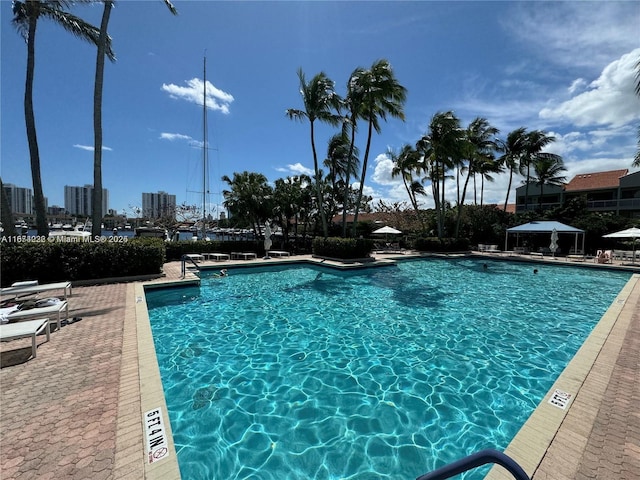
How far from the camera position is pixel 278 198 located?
20562mm

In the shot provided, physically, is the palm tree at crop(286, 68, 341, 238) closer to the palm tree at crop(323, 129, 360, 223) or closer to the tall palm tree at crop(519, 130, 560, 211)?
the palm tree at crop(323, 129, 360, 223)

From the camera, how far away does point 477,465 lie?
1.48m

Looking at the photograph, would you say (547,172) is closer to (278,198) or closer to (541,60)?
(541,60)

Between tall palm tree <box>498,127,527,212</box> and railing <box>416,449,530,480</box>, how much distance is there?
3303 centimetres

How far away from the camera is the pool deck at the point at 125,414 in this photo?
8.07 feet

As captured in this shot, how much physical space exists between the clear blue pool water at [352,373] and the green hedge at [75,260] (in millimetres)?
2064

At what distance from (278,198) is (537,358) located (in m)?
17.7

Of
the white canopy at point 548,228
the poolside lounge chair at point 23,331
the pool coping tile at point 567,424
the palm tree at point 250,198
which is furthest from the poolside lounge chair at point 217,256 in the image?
the white canopy at point 548,228

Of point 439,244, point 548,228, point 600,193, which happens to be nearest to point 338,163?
point 439,244

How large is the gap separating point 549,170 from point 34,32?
4188 cm

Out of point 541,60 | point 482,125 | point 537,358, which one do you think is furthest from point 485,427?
point 482,125

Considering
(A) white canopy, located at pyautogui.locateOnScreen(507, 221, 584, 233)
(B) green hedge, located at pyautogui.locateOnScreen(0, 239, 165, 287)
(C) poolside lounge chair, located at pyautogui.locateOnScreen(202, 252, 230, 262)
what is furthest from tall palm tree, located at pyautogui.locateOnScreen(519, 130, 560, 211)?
(B) green hedge, located at pyautogui.locateOnScreen(0, 239, 165, 287)

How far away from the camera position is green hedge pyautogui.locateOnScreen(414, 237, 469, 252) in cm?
2283

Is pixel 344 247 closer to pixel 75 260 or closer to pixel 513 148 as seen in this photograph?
pixel 75 260
